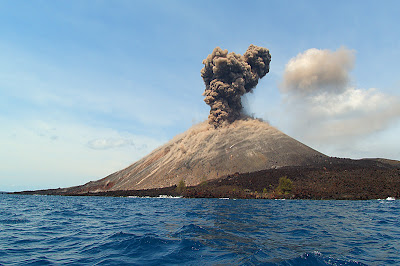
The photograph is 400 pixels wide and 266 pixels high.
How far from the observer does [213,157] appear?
6043 inches

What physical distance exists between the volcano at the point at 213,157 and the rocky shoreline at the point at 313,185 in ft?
61.5

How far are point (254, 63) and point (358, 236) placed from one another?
165 meters

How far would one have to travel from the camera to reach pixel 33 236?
54.6 feet

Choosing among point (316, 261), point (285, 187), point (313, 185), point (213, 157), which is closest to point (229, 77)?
point (213, 157)

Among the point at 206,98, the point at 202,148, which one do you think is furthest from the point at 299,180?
the point at 206,98

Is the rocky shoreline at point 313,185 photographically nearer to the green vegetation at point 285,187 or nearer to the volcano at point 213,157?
the green vegetation at point 285,187

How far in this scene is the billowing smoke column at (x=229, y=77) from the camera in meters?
155

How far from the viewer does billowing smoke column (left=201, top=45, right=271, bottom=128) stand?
509 ft

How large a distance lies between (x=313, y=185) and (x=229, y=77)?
281 ft

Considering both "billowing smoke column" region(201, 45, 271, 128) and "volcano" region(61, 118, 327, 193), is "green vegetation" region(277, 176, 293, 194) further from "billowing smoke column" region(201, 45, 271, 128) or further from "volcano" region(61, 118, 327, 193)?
"billowing smoke column" region(201, 45, 271, 128)

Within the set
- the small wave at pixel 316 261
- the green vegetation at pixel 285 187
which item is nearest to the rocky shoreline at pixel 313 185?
the green vegetation at pixel 285 187

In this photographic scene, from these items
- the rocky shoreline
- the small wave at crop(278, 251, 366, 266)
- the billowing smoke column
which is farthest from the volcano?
the small wave at crop(278, 251, 366, 266)

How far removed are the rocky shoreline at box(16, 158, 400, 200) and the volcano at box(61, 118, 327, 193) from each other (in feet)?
61.5

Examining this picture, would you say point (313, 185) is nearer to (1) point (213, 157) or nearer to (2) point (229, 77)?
(1) point (213, 157)
